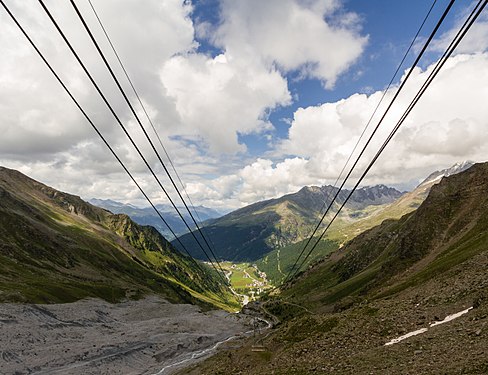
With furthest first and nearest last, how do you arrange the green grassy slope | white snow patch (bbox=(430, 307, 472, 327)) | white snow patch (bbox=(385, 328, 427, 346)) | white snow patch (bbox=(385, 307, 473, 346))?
the green grassy slope → white snow patch (bbox=(430, 307, 472, 327)) → white snow patch (bbox=(385, 307, 473, 346)) → white snow patch (bbox=(385, 328, 427, 346))

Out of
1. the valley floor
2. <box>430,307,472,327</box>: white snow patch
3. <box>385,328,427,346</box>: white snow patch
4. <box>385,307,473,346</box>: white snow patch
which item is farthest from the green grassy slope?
<box>385,328,427,346</box>: white snow patch

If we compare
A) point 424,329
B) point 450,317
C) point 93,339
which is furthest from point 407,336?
point 93,339

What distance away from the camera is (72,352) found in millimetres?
103125

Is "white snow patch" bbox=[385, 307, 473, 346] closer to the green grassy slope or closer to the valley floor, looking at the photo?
the green grassy slope

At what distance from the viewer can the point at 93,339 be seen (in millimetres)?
122812

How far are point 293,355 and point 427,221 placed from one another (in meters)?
118

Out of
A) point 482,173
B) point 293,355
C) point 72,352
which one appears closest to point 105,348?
point 72,352

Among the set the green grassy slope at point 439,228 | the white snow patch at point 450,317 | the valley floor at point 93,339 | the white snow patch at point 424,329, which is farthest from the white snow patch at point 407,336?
the valley floor at point 93,339

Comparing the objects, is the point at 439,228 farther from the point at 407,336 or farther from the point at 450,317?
the point at 407,336

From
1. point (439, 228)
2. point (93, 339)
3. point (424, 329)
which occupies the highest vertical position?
point (439, 228)

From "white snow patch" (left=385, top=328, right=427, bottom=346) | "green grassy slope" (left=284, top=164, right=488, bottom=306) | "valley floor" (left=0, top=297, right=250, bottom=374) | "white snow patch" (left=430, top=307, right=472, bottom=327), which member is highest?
"green grassy slope" (left=284, top=164, right=488, bottom=306)

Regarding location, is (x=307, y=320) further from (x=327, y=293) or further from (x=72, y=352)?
(x=327, y=293)

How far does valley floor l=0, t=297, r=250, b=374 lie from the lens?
9419 centimetres

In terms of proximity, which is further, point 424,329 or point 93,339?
point 93,339
